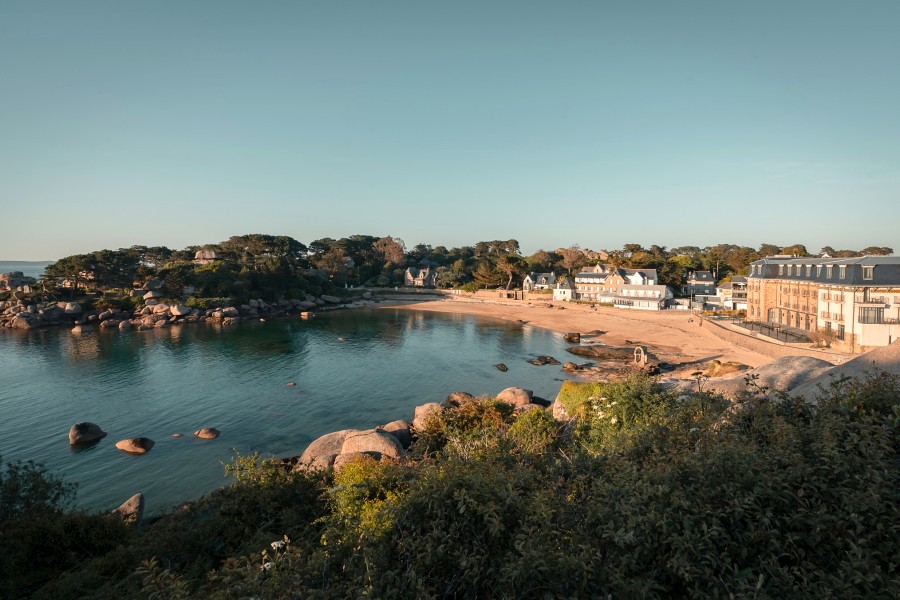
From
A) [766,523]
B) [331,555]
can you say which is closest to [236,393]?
[331,555]

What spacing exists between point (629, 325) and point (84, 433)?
67.3 m

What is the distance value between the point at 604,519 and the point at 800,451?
3.89 meters

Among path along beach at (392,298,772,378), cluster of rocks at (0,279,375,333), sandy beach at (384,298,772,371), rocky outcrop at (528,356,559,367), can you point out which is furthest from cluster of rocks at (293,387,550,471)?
cluster of rocks at (0,279,375,333)

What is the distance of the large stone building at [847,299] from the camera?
35969 mm

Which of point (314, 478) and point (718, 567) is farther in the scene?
point (314, 478)

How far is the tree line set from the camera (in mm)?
85062

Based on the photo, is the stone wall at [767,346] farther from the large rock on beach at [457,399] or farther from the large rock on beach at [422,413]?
the large rock on beach at [422,413]

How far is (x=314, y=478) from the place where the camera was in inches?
606

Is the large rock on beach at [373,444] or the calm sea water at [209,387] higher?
the large rock on beach at [373,444]

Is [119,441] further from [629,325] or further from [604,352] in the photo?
[629,325]

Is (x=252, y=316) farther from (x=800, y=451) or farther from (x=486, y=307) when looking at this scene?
(x=800, y=451)

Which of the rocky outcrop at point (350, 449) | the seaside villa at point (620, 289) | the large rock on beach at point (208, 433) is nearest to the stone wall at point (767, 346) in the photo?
the seaside villa at point (620, 289)

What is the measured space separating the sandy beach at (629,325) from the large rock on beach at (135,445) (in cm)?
4005

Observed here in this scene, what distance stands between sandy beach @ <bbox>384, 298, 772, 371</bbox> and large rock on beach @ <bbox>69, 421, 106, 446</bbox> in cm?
4263
